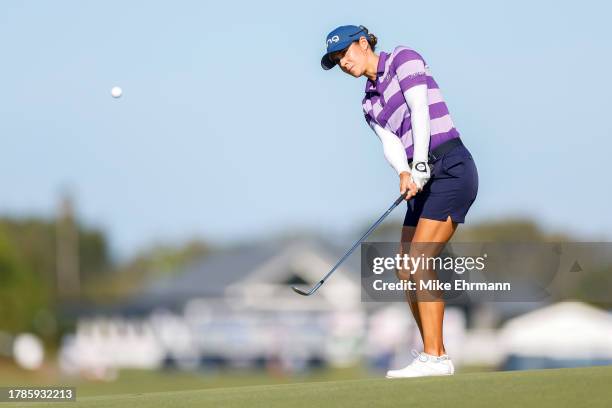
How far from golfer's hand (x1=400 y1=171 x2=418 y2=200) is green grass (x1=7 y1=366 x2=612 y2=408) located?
47.2 inches

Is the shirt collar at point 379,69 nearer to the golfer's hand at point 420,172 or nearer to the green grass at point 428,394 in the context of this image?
the golfer's hand at point 420,172

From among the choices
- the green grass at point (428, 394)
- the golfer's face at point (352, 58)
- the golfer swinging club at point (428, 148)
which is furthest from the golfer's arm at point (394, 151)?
the green grass at point (428, 394)

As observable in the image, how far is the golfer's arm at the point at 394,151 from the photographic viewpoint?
833 centimetres

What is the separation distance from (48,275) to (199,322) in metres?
36.9

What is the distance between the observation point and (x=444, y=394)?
24.0 feet

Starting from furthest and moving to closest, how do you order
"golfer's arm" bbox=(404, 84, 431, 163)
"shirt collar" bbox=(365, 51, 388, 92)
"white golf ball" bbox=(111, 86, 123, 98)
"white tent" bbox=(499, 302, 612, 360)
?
"white tent" bbox=(499, 302, 612, 360), "white golf ball" bbox=(111, 86, 123, 98), "shirt collar" bbox=(365, 51, 388, 92), "golfer's arm" bbox=(404, 84, 431, 163)

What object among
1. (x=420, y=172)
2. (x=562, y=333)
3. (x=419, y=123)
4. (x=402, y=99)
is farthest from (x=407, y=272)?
(x=562, y=333)

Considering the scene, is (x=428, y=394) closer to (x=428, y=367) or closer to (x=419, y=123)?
(x=428, y=367)

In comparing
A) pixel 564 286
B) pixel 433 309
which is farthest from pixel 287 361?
pixel 433 309

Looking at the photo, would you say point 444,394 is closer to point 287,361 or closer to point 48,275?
point 287,361

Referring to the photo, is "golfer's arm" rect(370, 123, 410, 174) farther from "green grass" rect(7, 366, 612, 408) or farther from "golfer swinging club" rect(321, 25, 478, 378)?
"green grass" rect(7, 366, 612, 408)

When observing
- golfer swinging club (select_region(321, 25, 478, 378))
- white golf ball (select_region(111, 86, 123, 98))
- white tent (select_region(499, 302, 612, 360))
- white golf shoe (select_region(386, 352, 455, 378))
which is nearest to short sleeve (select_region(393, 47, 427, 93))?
golfer swinging club (select_region(321, 25, 478, 378))

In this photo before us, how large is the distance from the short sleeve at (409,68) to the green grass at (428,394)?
1.91m

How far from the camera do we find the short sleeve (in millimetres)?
8164
